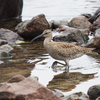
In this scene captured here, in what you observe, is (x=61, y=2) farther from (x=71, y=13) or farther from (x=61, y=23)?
(x=61, y=23)

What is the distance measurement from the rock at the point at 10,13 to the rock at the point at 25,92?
1220 cm

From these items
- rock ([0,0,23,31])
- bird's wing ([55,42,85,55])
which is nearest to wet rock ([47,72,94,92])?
bird's wing ([55,42,85,55])

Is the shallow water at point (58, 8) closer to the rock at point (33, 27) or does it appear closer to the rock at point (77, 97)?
the rock at point (33, 27)

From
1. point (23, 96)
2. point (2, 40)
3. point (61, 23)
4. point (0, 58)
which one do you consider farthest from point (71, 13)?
point (23, 96)

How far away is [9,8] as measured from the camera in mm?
19453

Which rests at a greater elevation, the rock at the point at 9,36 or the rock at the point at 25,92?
the rock at the point at 25,92

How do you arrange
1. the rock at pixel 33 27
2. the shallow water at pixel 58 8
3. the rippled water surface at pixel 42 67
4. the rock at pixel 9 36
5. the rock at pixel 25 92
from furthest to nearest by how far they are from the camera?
the shallow water at pixel 58 8 → the rock at pixel 33 27 → the rock at pixel 9 36 → the rippled water surface at pixel 42 67 → the rock at pixel 25 92

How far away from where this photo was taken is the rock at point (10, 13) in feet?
60.5

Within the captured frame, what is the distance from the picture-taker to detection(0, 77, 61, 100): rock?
521cm

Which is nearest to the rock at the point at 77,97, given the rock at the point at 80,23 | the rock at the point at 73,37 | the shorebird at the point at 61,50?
the shorebird at the point at 61,50

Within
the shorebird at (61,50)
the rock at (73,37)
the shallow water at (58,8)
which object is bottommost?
the shallow water at (58,8)

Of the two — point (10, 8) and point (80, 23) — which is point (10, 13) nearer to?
point (10, 8)

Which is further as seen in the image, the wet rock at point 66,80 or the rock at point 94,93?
the wet rock at point 66,80

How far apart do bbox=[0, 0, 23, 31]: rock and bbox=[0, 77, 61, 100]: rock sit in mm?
12203
